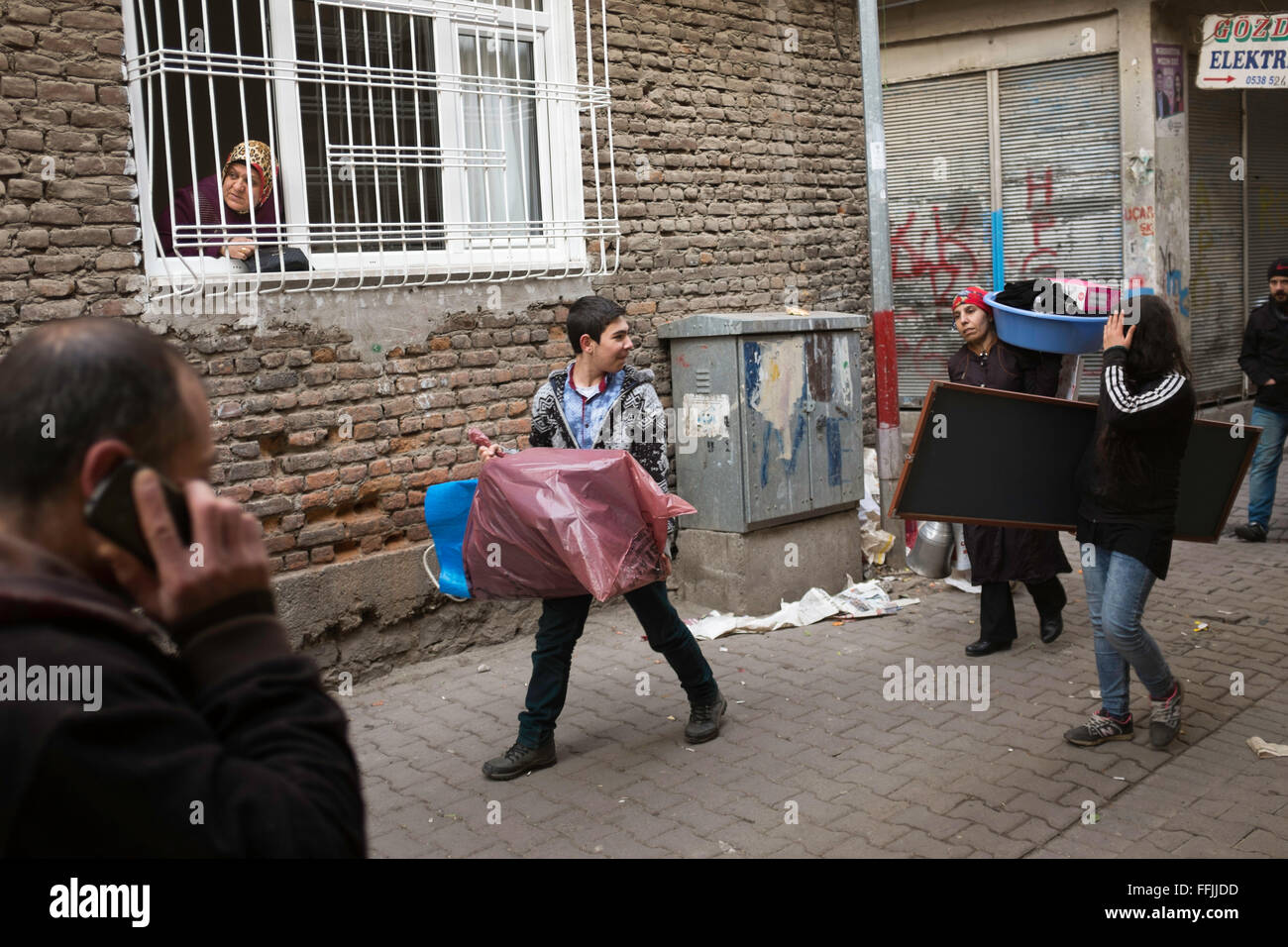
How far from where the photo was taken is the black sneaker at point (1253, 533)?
854 centimetres

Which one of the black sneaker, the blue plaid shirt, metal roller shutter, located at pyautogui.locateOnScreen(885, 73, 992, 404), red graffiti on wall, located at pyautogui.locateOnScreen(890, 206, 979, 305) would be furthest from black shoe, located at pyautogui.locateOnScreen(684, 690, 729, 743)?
red graffiti on wall, located at pyautogui.locateOnScreen(890, 206, 979, 305)

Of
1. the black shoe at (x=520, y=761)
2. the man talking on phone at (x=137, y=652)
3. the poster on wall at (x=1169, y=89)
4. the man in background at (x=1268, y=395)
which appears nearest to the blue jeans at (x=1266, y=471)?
the man in background at (x=1268, y=395)

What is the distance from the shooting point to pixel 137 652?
4.30 feet

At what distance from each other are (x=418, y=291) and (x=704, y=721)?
2.74m

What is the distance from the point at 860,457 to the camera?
7801mm

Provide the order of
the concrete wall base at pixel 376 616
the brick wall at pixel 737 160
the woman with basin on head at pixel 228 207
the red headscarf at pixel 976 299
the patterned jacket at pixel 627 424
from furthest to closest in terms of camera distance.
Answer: the brick wall at pixel 737 160 < the red headscarf at pixel 976 299 < the concrete wall base at pixel 376 616 < the woman with basin on head at pixel 228 207 < the patterned jacket at pixel 627 424

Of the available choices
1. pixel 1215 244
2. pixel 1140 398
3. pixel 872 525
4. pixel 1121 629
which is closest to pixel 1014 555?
pixel 1121 629

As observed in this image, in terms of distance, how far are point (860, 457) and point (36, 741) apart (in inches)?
272

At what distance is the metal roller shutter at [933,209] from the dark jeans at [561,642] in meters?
8.96

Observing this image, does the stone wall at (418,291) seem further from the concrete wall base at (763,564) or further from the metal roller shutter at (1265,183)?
the metal roller shutter at (1265,183)

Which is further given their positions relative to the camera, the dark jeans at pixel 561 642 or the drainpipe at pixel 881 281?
the drainpipe at pixel 881 281

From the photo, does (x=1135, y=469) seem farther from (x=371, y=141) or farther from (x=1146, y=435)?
(x=371, y=141)

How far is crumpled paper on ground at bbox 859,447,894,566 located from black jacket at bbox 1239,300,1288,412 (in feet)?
9.92

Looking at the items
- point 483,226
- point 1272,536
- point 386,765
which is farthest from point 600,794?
point 1272,536
